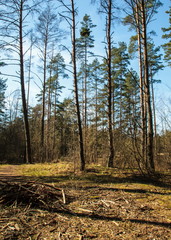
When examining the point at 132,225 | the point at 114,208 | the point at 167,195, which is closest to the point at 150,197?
the point at 167,195

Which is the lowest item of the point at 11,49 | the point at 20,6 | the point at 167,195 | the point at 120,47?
the point at 167,195

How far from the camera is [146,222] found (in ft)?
7.97

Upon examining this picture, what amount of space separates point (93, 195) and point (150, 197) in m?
1.32

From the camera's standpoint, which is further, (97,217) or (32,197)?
(32,197)

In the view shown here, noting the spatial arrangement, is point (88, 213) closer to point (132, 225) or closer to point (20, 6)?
point (132, 225)

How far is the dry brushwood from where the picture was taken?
9.82 feet

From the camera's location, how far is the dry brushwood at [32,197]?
9.82 ft

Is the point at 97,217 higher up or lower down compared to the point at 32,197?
lower down

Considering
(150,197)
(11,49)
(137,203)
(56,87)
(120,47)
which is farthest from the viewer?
(56,87)

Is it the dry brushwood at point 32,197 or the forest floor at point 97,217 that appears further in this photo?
the dry brushwood at point 32,197

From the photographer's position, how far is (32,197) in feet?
10.3

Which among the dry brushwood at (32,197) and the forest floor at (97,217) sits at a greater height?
the dry brushwood at (32,197)

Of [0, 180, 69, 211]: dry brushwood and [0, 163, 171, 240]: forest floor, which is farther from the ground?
[0, 180, 69, 211]: dry brushwood

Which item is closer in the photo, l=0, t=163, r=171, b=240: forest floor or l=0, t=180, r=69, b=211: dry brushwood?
l=0, t=163, r=171, b=240: forest floor
